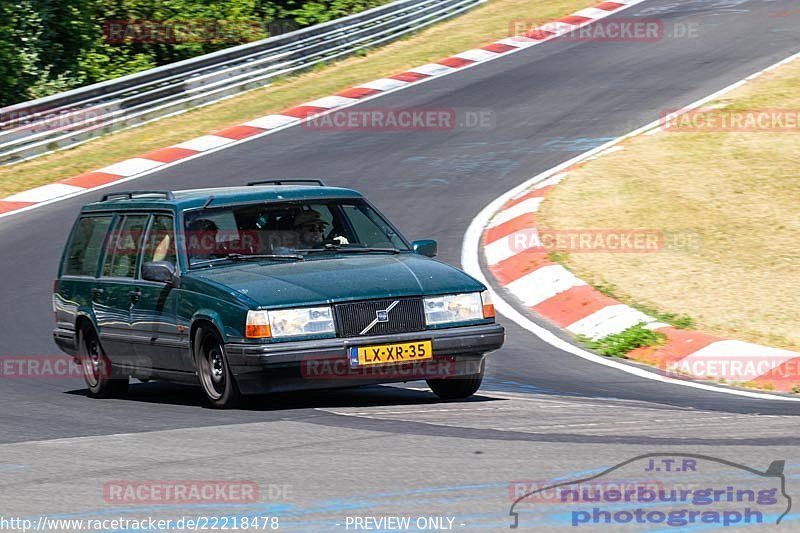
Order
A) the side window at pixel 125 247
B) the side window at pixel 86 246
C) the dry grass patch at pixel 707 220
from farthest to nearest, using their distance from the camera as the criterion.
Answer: the dry grass patch at pixel 707 220 < the side window at pixel 86 246 < the side window at pixel 125 247

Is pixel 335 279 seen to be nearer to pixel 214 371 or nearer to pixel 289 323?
pixel 289 323

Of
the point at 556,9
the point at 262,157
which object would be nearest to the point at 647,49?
the point at 556,9

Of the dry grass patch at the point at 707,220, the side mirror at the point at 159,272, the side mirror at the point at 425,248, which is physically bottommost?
the dry grass patch at the point at 707,220

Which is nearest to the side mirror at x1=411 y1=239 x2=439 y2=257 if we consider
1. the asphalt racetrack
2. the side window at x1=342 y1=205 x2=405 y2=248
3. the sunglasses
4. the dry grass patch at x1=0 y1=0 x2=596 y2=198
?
the side window at x1=342 y1=205 x2=405 y2=248

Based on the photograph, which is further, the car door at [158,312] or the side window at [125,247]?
the side window at [125,247]

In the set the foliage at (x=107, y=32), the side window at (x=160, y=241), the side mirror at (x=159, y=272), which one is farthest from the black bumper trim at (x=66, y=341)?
the foliage at (x=107, y=32)

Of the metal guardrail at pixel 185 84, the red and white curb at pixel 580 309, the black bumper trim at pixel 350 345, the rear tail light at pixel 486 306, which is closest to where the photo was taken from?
the black bumper trim at pixel 350 345

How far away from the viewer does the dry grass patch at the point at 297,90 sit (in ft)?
67.3

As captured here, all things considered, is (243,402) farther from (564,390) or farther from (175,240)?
(564,390)

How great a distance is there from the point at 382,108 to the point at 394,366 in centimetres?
1459

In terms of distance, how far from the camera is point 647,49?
25406 millimetres

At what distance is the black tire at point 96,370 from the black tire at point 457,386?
2501 millimetres

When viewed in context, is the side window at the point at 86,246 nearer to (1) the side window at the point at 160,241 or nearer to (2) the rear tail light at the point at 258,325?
(1) the side window at the point at 160,241

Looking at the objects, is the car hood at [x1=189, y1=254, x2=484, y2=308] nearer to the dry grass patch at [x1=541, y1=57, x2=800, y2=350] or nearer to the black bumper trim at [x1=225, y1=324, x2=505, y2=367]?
the black bumper trim at [x1=225, y1=324, x2=505, y2=367]
